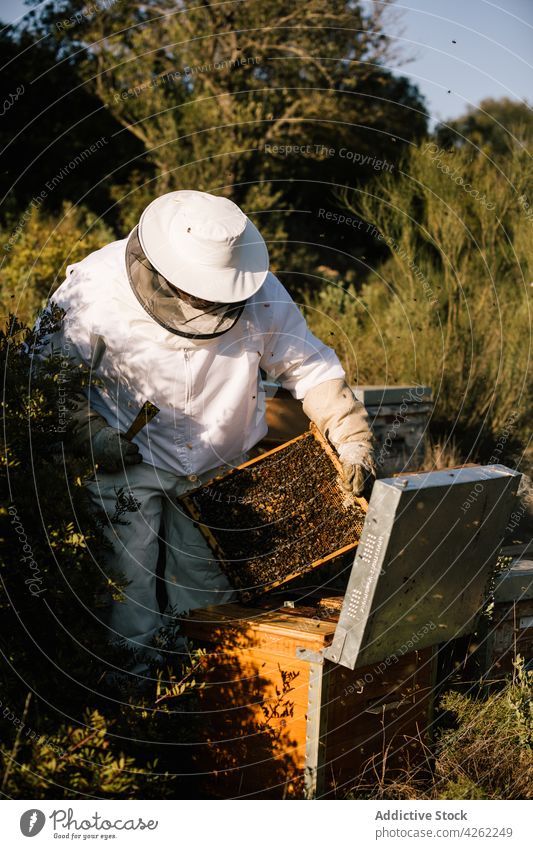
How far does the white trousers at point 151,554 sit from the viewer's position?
167 inches

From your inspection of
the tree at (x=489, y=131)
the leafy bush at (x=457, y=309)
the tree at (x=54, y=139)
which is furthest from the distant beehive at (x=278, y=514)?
the tree at (x=54, y=139)

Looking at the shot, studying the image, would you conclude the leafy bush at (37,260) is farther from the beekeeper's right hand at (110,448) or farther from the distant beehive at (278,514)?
the distant beehive at (278,514)

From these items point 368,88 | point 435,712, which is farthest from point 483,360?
point 368,88

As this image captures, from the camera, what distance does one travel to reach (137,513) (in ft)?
14.5

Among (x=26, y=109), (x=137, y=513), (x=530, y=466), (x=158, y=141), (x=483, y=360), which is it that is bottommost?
(x=530, y=466)

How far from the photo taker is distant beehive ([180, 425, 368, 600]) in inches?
166

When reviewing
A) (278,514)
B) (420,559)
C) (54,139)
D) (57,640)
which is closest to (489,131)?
(54,139)

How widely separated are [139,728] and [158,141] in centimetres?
1044

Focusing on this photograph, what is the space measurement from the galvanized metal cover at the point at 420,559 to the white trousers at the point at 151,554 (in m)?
1.14

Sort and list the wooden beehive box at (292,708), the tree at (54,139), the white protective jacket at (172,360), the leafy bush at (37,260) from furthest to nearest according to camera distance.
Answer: the tree at (54,139), the leafy bush at (37,260), the white protective jacket at (172,360), the wooden beehive box at (292,708)

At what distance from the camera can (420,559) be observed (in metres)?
3.29

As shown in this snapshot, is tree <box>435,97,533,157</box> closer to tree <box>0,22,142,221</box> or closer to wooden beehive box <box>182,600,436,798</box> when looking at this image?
wooden beehive box <box>182,600,436,798</box>

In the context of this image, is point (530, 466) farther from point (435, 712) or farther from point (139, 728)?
point (139, 728)

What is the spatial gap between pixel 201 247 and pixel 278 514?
1.36 m
